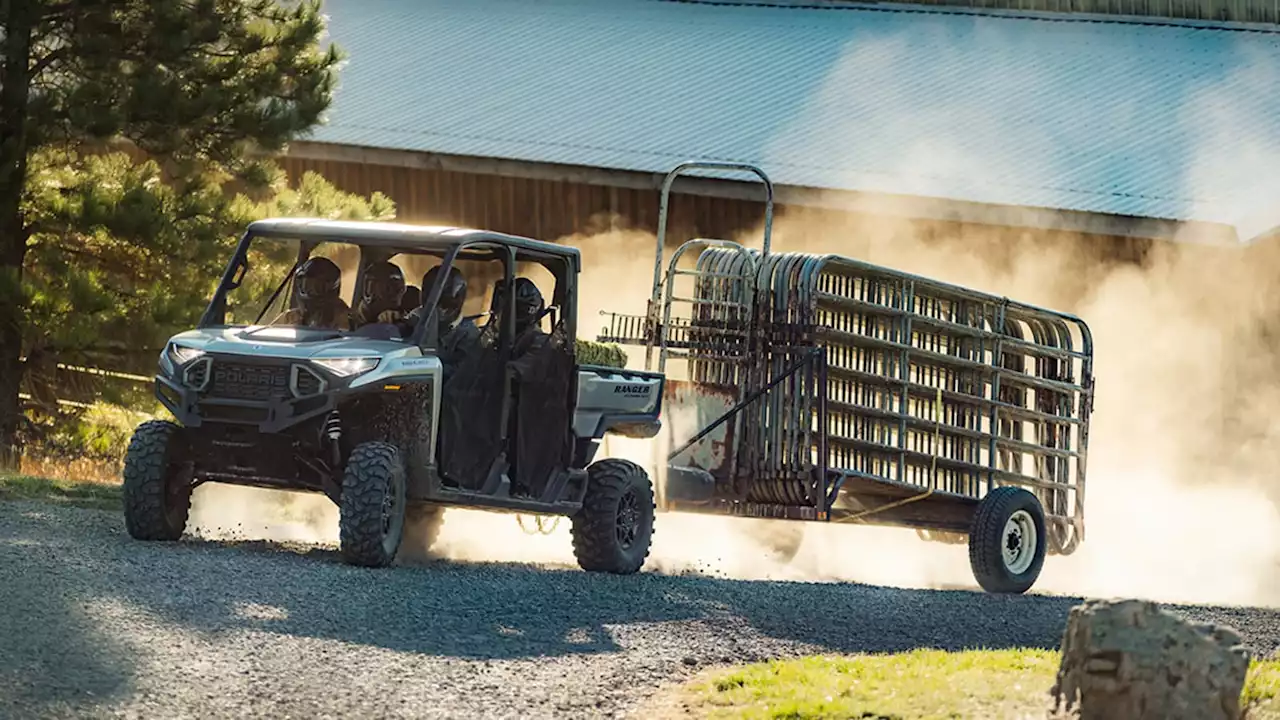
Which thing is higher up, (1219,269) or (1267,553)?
(1219,269)

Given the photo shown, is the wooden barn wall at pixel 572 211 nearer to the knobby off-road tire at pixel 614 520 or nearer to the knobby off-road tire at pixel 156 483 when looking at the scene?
the knobby off-road tire at pixel 614 520

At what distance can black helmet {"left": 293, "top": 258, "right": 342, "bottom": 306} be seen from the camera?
528 inches

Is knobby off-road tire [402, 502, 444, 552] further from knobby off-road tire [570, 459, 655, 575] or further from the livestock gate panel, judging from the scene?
the livestock gate panel

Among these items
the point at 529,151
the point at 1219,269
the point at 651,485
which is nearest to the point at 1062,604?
the point at 651,485

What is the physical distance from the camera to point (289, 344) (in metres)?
12.6

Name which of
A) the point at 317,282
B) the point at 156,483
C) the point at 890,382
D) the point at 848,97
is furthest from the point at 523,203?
the point at 156,483

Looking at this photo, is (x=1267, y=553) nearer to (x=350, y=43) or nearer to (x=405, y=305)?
(x=405, y=305)

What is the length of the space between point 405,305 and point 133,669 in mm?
5211

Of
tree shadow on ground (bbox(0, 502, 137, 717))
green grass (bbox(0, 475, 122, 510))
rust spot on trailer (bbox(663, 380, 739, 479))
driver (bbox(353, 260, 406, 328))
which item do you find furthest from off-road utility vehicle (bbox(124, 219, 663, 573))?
green grass (bbox(0, 475, 122, 510))

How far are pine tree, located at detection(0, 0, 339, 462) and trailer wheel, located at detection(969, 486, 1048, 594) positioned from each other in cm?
670

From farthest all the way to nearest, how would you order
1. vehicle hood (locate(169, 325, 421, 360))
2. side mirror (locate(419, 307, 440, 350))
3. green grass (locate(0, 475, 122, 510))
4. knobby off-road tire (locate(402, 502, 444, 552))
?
green grass (locate(0, 475, 122, 510))
knobby off-road tire (locate(402, 502, 444, 552))
side mirror (locate(419, 307, 440, 350))
vehicle hood (locate(169, 325, 421, 360))

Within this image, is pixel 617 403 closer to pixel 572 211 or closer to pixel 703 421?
pixel 703 421

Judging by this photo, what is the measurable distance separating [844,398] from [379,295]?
13.9 ft

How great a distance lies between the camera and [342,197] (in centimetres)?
1936
